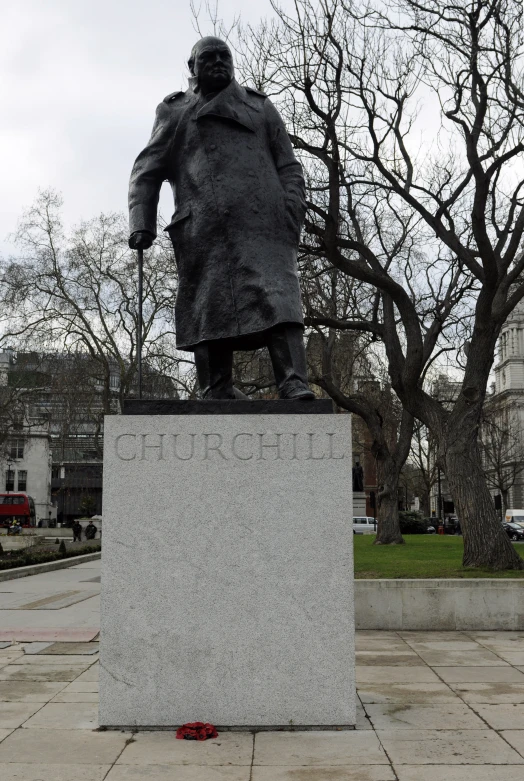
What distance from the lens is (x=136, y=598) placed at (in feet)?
17.0

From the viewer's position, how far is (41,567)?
23.8 metres

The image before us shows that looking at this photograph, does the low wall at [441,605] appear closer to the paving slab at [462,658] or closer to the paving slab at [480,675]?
the paving slab at [462,658]

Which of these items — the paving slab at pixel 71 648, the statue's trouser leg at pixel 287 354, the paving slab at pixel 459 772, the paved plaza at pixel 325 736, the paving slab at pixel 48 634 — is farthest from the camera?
the paving slab at pixel 48 634

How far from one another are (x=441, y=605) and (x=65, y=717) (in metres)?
6.70

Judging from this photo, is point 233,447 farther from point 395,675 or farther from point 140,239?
point 395,675

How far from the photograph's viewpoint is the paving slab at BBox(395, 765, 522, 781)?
4078mm

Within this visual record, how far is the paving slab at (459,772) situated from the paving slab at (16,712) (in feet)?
8.53

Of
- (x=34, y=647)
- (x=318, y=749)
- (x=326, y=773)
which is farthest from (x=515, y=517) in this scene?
(x=326, y=773)

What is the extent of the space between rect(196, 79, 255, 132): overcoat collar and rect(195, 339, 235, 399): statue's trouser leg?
66.2 inches

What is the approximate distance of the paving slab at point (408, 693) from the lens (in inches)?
234

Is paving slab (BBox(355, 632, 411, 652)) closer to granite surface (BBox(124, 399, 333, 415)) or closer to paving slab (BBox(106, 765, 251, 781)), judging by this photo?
granite surface (BBox(124, 399, 333, 415))

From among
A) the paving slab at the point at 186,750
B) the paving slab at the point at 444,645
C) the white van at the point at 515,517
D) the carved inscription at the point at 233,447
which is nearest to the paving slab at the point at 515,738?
the paving slab at the point at 186,750

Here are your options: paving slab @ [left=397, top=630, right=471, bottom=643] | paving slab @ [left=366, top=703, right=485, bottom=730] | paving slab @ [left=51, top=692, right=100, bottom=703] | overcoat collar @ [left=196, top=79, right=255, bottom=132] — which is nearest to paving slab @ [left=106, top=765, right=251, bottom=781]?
paving slab @ [left=366, top=703, right=485, bottom=730]

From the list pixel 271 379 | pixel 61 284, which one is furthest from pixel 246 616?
pixel 61 284
